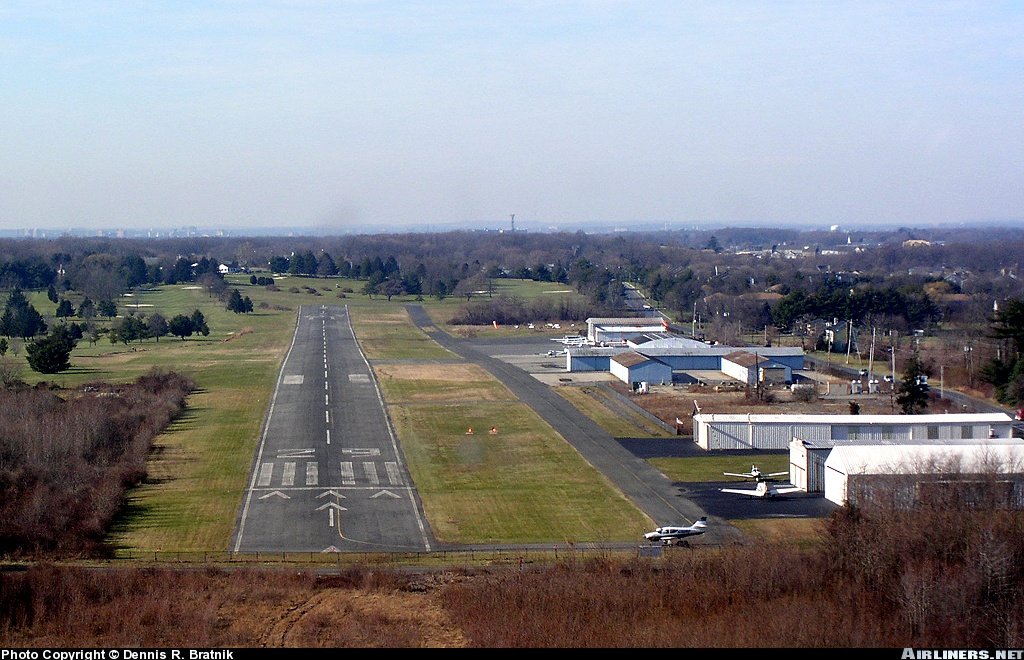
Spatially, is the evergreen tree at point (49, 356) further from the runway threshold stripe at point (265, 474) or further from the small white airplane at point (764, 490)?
the small white airplane at point (764, 490)

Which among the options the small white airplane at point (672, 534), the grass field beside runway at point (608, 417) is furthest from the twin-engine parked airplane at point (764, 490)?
the grass field beside runway at point (608, 417)

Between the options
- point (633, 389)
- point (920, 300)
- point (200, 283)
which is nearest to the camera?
point (633, 389)

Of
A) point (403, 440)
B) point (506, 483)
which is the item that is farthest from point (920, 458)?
point (403, 440)

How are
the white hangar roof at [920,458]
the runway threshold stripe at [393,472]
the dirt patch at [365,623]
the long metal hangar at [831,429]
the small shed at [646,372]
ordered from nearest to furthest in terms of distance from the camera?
1. the dirt patch at [365,623]
2. the white hangar roof at [920,458]
3. the runway threshold stripe at [393,472]
4. the long metal hangar at [831,429]
5. the small shed at [646,372]

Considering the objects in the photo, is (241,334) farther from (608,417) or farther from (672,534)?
(672,534)

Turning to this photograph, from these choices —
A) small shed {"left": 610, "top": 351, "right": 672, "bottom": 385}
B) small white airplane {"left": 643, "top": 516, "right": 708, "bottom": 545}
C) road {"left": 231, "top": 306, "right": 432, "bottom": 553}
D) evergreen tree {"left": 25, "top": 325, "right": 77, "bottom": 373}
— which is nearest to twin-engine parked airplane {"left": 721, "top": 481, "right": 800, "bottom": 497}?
small white airplane {"left": 643, "top": 516, "right": 708, "bottom": 545}

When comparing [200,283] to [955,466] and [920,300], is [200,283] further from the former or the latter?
[955,466]

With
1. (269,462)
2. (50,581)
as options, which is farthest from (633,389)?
(50,581)
